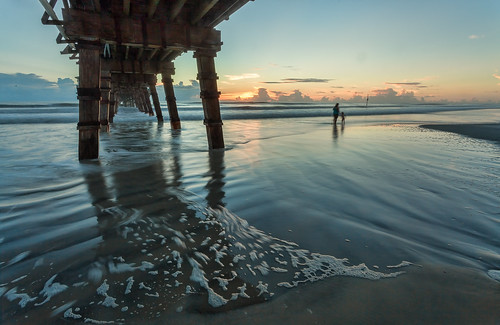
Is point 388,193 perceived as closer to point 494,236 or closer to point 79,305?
point 494,236

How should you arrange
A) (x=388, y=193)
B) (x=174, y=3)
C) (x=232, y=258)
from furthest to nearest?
1. (x=174, y=3)
2. (x=388, y=193)
3. (x=232, y=258)

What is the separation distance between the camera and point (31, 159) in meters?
6.04

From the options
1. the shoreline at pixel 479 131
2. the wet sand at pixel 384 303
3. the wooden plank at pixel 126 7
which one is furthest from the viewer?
the shoreline at pixel 479 131

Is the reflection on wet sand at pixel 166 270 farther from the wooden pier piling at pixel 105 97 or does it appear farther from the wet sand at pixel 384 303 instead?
the wooden pier piling at pixel 105 97

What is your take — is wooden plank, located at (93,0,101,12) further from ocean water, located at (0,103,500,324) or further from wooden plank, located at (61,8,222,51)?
ocean water, located at (0,103,500,324)

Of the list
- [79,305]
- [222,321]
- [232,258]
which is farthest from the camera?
[232,258]

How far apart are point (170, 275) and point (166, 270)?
8 centimetres

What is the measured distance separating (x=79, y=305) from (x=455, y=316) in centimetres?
230

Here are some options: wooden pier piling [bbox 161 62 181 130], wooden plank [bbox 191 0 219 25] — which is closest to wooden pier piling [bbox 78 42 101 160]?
wooden plank [bbox 191 0 219 25]

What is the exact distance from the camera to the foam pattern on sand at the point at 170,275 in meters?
1.56

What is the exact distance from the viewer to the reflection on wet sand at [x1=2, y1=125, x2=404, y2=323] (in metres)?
1.55

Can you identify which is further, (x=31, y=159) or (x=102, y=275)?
(x=31, y=159)

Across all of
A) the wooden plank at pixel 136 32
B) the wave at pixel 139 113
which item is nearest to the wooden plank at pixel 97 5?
the wooden plank at pixel 136 32

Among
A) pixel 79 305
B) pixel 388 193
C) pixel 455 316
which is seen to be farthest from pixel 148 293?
pixel 388 193
